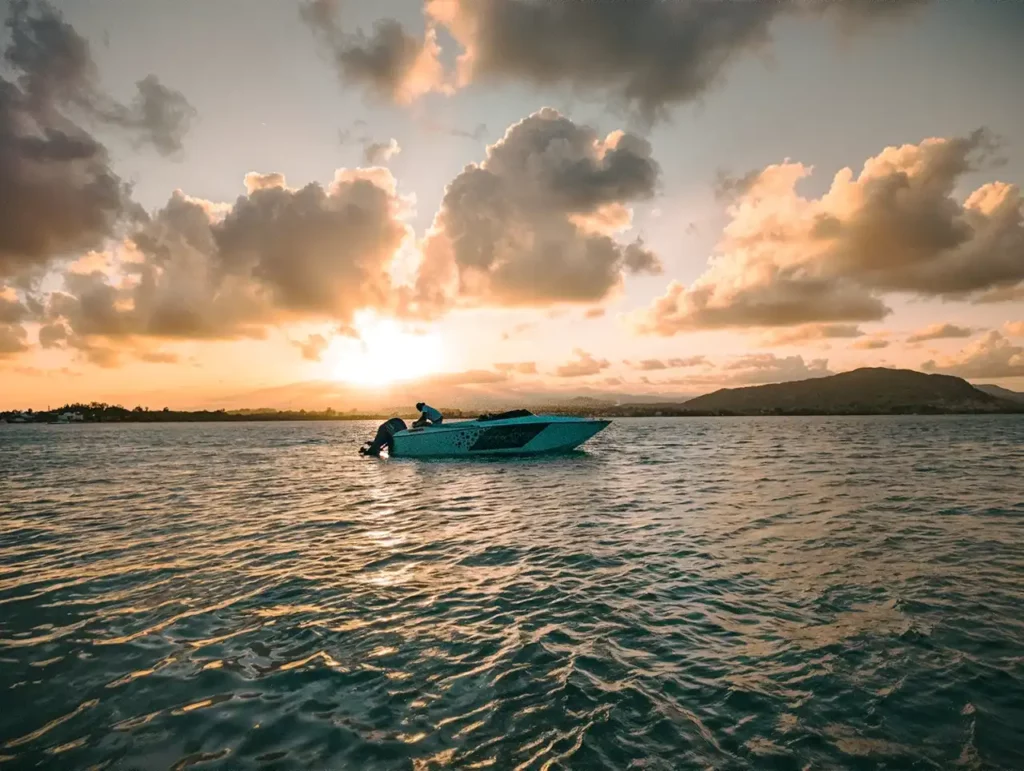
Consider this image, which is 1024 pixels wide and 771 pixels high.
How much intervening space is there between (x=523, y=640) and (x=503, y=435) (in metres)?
32.7

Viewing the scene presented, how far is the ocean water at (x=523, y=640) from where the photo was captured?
5.45 meters

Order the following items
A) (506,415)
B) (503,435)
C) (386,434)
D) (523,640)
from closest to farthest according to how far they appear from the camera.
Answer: (523,640) → (503,435) → (506,415) → (386,434)

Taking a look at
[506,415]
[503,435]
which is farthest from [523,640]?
[506,415]

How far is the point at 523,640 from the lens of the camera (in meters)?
7.96

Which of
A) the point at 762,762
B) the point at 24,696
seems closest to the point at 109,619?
the point at 24,696

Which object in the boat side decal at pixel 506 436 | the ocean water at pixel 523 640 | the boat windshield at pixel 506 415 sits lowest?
the ocean water at pixel 523 640

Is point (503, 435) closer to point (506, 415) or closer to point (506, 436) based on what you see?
point (506, 436)

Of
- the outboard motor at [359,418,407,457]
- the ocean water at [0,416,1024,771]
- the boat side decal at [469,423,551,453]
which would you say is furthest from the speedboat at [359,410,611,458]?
the ocean water at [0,416,1024,771]

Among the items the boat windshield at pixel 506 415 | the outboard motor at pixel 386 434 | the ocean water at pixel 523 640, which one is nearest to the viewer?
the ocean water at pixel 523 640

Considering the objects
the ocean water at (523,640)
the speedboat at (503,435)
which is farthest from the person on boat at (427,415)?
the ocean water at (523,640)

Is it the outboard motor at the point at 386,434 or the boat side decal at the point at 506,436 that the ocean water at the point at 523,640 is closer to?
the boat side decal at the point at 506,436

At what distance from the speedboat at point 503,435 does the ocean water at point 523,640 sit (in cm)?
2195

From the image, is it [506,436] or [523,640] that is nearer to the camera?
[523,640]

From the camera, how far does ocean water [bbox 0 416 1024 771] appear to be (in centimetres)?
545
